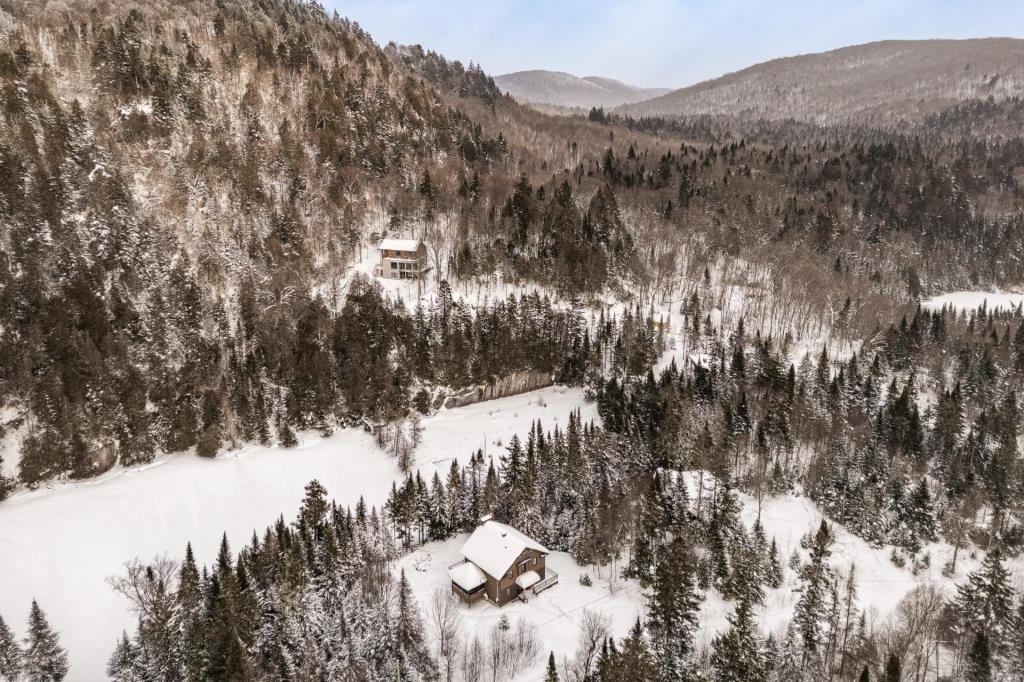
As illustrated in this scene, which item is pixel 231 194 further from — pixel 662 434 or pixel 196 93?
pixel 662 434

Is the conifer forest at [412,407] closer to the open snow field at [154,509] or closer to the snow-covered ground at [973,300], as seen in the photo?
the open snow field at [154,509]

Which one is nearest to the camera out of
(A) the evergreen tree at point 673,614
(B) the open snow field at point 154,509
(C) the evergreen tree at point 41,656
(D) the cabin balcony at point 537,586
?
(C) the evergreen tree at point 41,656

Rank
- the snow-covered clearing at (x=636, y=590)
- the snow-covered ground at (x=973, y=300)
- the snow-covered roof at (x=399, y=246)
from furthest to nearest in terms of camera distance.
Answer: the snow-covered ground at (x=973, y=300) < the snow-covered roof at (x=399, y=246) < the snow-covered clearing at (x=636, y=590)

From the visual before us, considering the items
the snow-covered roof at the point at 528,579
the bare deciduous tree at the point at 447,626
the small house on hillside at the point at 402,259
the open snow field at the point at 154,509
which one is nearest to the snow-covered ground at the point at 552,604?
the bare deciduous tree at the point at 447,626

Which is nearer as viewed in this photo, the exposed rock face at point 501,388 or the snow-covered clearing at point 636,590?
the snow-covered clearing at point 636,590

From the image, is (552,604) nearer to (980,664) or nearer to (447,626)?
(447,626)

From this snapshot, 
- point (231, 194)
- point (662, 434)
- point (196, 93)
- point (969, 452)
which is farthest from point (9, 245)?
point (969, 452)

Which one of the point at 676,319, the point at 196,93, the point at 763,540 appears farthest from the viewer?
the point at 676,319
